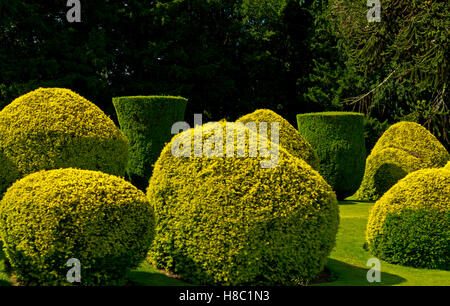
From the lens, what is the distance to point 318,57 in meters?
34.2

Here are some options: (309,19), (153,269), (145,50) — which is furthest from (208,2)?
(153,269)

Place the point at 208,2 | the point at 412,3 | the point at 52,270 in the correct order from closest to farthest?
the point at 52,270 → the point at 412,3 → the point at 208,2

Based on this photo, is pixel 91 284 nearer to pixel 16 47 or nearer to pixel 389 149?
pixel 389 149

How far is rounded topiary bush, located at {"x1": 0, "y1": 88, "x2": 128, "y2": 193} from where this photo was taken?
911 cm

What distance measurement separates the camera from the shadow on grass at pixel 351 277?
6.97 metres

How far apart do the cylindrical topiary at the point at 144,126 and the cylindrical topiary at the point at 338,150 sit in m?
6.08

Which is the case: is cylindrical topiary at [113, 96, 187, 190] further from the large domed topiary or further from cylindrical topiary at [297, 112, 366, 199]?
the large domed topiary

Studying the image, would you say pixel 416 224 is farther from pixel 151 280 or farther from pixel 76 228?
pixel 76 228

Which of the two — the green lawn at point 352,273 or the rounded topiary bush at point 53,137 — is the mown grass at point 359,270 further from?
the rounded topiary bush at point 53,137

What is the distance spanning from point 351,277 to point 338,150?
1149 cm

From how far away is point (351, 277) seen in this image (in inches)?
292

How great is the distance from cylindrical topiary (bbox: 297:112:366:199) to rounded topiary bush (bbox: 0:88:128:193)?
34.7 ft

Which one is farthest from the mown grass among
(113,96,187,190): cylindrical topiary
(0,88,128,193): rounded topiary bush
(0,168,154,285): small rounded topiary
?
(113,96,187,190): cylindrical topiary

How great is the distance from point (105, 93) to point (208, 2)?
9.71m
